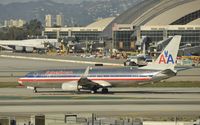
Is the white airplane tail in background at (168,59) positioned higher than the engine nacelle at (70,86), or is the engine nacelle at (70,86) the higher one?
the white airplane tail in background at (168,59)

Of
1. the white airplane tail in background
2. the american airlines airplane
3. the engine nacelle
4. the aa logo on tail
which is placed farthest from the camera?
the engine nacelle

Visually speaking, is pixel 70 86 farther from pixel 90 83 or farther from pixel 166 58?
pixel 166 58

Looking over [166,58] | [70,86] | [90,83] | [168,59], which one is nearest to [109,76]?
[90,83]

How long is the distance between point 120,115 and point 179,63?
291ft

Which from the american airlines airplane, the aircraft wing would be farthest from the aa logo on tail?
the aircraft wing

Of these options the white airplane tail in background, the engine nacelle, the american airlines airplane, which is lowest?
the engine nacelle

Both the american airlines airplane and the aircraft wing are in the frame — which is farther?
the aircraft wing

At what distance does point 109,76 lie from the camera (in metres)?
72.3

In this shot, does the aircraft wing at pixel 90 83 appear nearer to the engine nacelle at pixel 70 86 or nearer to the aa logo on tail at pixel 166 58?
the engine nacelle at pixel 70 86

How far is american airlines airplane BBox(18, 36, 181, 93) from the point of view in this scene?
70.6 meters

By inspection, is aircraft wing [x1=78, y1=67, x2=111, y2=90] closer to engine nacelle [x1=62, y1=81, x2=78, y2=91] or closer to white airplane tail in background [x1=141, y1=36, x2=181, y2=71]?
engine nacelle [x1=62, y1=81, x2=78, y2=91]

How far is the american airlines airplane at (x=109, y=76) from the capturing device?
70562mm

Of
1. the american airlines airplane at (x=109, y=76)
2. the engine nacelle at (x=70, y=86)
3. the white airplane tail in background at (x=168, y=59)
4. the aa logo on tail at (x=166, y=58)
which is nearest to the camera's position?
the american airlines airplane at (x=109, y=76)

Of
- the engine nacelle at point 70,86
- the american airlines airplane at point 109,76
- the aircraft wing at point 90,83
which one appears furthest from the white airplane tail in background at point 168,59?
the engine nacelle at point 70,86
